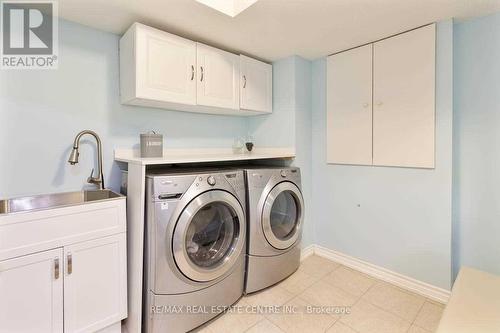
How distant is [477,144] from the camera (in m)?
1.69

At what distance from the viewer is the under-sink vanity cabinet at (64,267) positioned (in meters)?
1.11

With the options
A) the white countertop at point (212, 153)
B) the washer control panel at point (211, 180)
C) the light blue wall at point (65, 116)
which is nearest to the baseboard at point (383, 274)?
the white countertop at point (212, 153)

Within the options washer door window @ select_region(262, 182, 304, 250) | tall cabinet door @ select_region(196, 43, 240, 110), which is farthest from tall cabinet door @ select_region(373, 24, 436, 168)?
tall cabinet door @ select_region(196, 43, 240, 110)

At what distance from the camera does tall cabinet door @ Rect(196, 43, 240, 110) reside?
73.7 inches

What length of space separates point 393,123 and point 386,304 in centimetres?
142

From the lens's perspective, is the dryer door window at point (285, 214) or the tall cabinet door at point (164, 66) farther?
the dryer door window at point (285, 214)

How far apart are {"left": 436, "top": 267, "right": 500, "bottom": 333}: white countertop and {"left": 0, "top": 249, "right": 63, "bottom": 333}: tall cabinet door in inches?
70.9

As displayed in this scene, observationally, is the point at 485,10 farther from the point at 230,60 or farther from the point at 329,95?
the point at 230,60

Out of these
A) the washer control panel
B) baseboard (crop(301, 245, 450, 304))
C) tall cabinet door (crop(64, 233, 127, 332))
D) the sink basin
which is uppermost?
the washer control panel

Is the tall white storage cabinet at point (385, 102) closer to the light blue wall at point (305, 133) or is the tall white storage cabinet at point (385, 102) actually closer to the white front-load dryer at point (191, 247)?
the light blue wall at point (305, 133)

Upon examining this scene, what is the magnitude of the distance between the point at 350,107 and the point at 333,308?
1.71m

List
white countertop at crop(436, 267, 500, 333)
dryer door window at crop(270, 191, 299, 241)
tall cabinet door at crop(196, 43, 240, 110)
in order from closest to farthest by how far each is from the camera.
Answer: white countertop at crop(436, 267, 500, 333) < tall cabinet door at crop(196, 43, 240, 110) < dryer door window at crop(270, 191, 299, 241)

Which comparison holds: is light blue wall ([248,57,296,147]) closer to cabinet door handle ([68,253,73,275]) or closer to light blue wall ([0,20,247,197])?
light blue wall ([0,20,247,197])

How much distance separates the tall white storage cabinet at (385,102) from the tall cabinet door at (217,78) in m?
0.96
